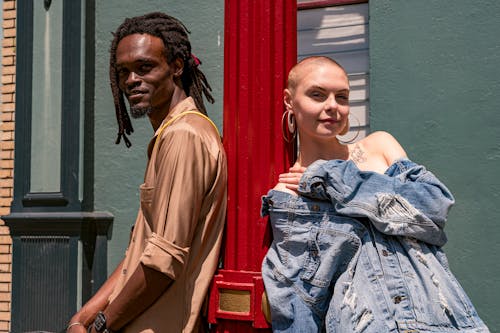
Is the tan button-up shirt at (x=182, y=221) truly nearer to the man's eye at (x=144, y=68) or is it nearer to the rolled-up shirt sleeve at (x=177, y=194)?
the rolled-up shirt sleeve at (x=177, y=194)

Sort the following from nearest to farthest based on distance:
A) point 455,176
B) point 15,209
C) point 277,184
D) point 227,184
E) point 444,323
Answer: point 444,323
point 277,184
point 227,184
point 455,176
point 15,209

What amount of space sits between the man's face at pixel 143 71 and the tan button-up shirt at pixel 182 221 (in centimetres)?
22

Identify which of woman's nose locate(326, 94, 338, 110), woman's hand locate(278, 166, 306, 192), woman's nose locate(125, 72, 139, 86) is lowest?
woman's hand locate(278, 166, 306, 192)

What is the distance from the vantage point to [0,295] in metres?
6.57

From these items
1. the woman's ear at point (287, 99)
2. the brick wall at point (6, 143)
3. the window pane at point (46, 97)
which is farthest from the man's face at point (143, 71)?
the brick wall at point (6, 143)

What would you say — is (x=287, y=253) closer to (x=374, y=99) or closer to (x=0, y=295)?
(x=374, y=99)

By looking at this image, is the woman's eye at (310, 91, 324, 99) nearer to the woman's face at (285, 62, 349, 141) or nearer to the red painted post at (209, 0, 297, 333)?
the woman's face at (285, 62, 349, 141)

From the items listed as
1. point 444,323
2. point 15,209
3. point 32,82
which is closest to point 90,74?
point 32,82

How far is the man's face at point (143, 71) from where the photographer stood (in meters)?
2.51

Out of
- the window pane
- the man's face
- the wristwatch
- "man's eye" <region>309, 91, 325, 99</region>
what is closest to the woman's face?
"man's eye" <region>309, 91, 325, 99</region>

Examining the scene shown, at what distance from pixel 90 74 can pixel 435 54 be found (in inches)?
135

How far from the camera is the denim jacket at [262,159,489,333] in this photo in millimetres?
1943

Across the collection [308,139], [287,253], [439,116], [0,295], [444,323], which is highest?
[439,116]

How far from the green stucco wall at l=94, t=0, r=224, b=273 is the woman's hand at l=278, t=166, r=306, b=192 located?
12.3ft
